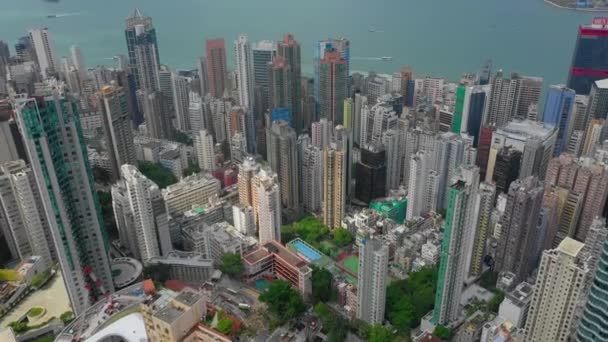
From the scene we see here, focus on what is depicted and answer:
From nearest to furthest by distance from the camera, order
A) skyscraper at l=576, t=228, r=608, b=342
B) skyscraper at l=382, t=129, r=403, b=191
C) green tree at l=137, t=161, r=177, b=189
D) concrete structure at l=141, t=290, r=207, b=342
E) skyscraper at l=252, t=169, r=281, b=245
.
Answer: concrete structure at l=141, t=290, r=207, b=342 → skyscraper at l=576, t=228, r=608, b=342 → skyscraper at l=252, t=169, r=281, b=245 → skyscraper at l=382, t=129, r=403, b=191 → green tree at l=137, t=161, r=177, b=189

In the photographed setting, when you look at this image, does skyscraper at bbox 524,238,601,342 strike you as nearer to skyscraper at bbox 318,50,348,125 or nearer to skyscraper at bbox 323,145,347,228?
skyscraper at bbox 323,145,347,228

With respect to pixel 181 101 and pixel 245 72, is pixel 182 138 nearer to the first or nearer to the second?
pixel 181 101

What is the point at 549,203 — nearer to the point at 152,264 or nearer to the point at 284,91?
the point at 152,264

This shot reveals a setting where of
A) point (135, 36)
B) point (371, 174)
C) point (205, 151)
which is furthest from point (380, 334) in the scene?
point (135, 36)

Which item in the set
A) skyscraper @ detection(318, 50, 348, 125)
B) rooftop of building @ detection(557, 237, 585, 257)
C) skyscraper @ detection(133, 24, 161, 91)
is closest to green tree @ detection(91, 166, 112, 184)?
skyscraper @ detection(133, 24, 161, 91)

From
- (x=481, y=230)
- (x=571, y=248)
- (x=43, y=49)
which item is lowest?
(x=481, y=230)

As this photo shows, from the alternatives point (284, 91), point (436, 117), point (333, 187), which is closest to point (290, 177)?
point (333, 187)
